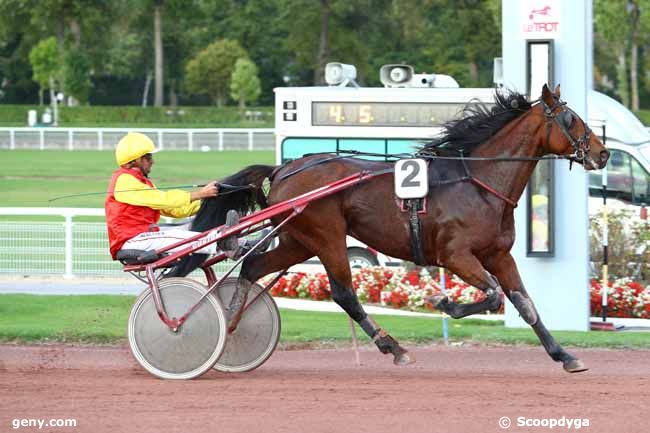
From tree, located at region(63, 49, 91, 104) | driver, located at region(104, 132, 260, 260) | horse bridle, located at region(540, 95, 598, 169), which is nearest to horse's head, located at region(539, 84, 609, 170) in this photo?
horse bridle, located at region(540, 95, 598, 169)

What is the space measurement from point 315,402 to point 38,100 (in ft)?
186

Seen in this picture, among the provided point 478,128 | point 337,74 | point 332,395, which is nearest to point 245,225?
point 332,395

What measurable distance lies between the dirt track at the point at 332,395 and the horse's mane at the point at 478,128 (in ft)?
4.98

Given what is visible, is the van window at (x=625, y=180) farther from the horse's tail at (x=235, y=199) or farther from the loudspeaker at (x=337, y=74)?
the horse's tail at (x=235, y=199)

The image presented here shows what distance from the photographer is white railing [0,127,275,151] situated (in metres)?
37.7

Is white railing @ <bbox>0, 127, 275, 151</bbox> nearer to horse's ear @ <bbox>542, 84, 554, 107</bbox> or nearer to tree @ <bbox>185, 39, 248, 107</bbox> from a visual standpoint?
tree @ <bbox>185, 39, 248, 107</bbox>

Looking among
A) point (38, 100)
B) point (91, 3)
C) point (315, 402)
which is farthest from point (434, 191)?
point (38, 100)

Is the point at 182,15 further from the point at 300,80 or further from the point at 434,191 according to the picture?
the point at 434,191

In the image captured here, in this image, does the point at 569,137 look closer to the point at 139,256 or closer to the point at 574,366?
the point at 574,366

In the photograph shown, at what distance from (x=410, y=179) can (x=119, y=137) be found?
31794mm

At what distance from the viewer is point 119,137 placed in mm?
38688

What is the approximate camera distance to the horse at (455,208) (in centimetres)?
781

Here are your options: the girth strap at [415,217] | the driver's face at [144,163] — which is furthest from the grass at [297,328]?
the driver's face at [144,163]

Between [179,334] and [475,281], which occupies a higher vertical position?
[475,281]
